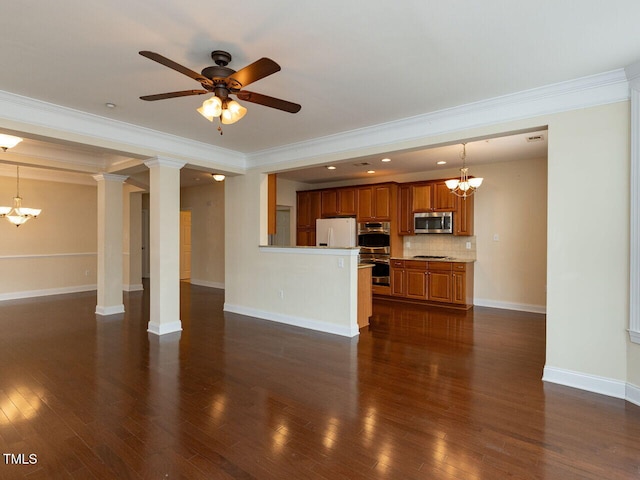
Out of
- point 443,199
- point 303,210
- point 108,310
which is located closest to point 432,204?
point 443,199

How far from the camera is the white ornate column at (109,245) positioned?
227 inches

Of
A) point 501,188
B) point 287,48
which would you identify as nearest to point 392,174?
point 501,188

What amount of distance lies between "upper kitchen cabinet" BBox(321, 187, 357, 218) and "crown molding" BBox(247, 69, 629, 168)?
256 centimetres

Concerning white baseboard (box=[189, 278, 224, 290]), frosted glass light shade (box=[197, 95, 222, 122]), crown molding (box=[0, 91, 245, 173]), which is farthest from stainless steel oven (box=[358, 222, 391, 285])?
frosted glass light shade (box=[197, 95, 222, 122])

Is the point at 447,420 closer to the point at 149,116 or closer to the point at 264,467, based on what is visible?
the point at 264,467

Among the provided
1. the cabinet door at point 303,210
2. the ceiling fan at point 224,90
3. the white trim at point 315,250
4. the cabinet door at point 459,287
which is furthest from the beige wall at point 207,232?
the ceiling fan at point 224,90

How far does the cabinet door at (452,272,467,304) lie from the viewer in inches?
238

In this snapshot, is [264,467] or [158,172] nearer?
[264,467]

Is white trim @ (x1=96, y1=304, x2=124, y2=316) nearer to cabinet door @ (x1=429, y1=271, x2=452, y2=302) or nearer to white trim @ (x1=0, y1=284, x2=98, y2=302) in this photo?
white trim @ (x1=0, y1=284, x2=98, y2=302)

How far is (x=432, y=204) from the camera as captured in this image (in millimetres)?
6680

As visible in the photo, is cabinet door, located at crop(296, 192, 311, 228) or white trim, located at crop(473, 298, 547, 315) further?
cabinet door, located at crop(296, 192, 311, 228)

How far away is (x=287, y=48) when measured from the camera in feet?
8.06

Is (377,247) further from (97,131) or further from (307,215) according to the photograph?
(97,131)

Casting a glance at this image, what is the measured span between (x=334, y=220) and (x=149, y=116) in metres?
4.42
